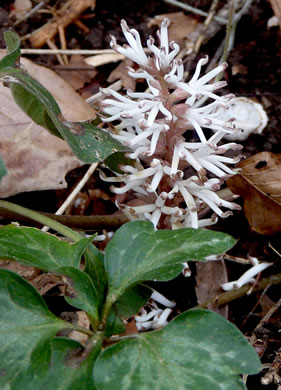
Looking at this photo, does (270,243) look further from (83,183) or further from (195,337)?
(195,337)

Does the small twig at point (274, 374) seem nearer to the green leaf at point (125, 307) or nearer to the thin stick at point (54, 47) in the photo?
the green leaf at point (125, 307)

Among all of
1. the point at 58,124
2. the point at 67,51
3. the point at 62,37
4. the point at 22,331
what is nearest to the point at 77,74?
the point at 67,51

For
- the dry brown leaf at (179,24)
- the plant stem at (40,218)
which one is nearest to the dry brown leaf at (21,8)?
the dry brown leaf at (179,24)

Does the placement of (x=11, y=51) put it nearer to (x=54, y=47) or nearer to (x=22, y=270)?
(x=22, y=270)

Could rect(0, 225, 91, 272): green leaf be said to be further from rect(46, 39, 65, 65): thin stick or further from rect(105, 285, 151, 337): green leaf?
rect(46, 39, 65, 65): thin stick

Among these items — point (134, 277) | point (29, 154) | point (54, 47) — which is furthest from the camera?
point (54, 47)

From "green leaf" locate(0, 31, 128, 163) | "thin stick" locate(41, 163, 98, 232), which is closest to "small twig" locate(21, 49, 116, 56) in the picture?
"thin stick" locate(41, 163, 98, 232)
